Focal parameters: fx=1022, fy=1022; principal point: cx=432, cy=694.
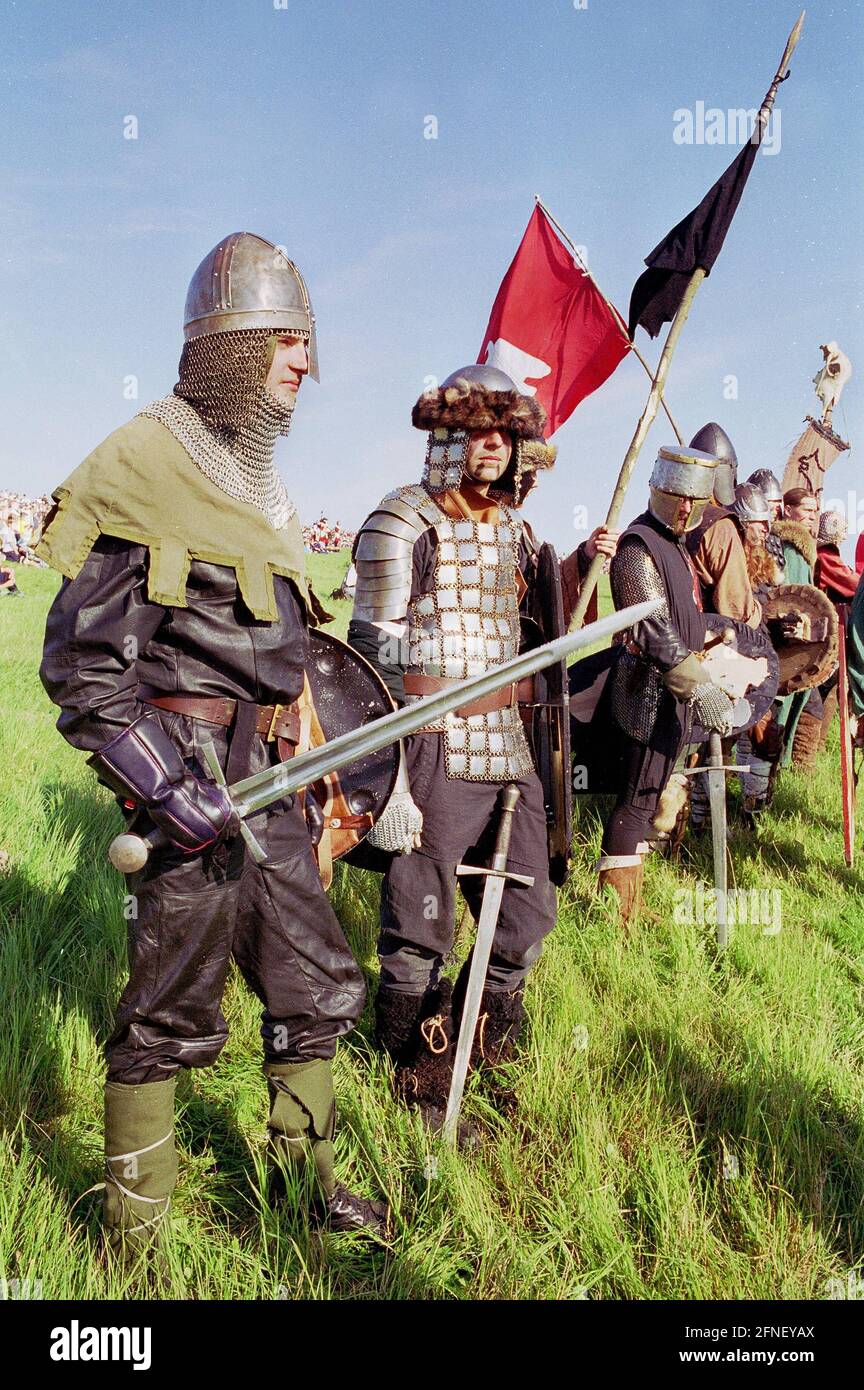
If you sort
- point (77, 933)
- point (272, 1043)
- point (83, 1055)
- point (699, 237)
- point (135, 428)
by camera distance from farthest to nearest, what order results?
point (699, 237), point (77, 933), point (83, 1055), point (272, 1043), point (135, 428)

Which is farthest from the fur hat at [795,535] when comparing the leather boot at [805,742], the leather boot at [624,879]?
→ the leather boot at [624,879]

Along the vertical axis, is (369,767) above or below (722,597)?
below

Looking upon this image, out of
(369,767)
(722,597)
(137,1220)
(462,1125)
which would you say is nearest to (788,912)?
(722,597)

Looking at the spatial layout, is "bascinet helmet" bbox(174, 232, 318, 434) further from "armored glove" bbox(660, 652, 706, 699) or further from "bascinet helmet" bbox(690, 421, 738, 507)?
"bascinet helmet" bbox(690, 421, 738, 507)

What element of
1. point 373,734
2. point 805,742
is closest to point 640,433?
point 373,734

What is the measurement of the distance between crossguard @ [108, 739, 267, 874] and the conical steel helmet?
100 centimetres

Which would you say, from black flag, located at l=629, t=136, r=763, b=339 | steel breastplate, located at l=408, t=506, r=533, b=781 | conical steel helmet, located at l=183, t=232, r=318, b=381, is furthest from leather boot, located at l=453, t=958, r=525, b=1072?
black flag, located at l=629, t=136, r=763, b=339

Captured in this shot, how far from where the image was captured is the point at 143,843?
7.11 ft

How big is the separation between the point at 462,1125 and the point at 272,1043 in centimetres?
90

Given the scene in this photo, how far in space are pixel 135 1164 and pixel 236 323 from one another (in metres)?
2.00

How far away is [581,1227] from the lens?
2730 millimetres

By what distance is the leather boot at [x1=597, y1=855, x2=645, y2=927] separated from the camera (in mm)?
5008

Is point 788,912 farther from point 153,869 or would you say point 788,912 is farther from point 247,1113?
point 153,869

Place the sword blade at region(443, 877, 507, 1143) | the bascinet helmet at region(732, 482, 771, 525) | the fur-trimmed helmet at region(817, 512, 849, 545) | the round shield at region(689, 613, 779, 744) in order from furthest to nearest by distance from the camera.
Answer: the fur-trimmed helmet at region(817, 512, 849, 545) → the bascinet helmet at region(732, 482, 771, 525) → the round shield at region(689, 613, 779, 744) → the sword blade at region(443, 877, 507, 1143)
